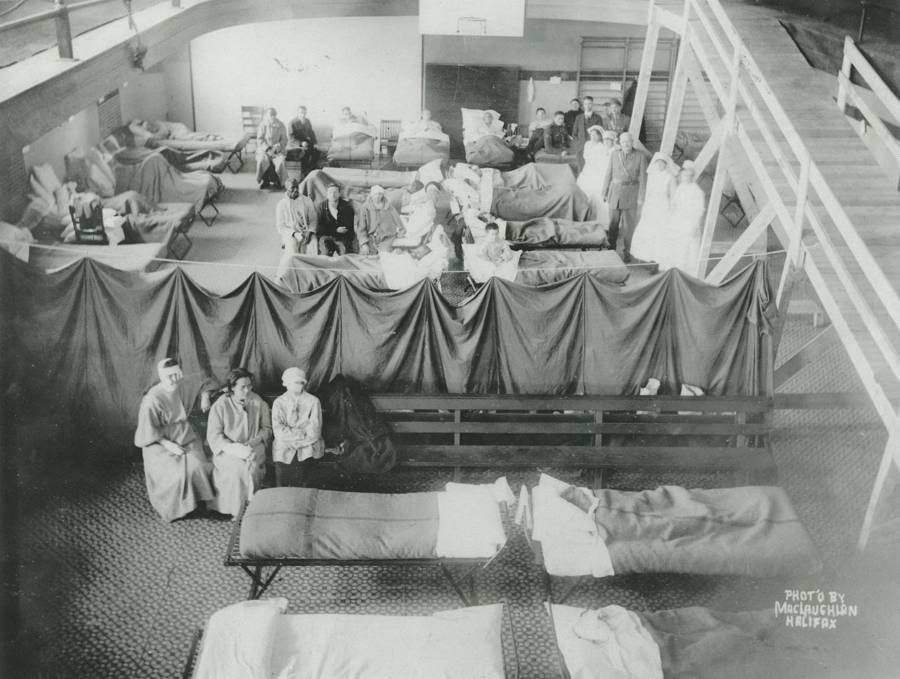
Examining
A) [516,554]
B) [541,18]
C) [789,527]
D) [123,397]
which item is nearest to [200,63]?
[541,18]

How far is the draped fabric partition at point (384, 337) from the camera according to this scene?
8273 millimetres

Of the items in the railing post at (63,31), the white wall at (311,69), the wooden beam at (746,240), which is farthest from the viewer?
the white wall at (311,69)

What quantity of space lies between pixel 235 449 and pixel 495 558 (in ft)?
8.68

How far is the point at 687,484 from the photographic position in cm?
863

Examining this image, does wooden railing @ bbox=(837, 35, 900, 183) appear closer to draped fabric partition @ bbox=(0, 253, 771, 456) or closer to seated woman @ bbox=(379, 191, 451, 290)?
draped fabric partition @ bbox=(0, 253, 771, 456)

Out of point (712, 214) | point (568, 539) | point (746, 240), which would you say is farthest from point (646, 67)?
point (568, 539)

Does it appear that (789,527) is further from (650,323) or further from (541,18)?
(541,18)

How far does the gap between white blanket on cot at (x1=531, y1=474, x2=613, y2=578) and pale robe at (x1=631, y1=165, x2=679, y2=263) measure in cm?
659

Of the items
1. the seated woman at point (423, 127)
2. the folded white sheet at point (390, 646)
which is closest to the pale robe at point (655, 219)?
the seated woman at point (423, 127)

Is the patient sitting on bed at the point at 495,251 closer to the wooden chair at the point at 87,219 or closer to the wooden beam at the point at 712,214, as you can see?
the wooden beam at the point at 712,214

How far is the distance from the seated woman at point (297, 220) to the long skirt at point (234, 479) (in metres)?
5.21

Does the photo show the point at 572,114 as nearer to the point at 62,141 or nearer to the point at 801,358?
the point at 62,141

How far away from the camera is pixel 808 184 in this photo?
863 cm

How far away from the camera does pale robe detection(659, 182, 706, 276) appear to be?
39.5ft
